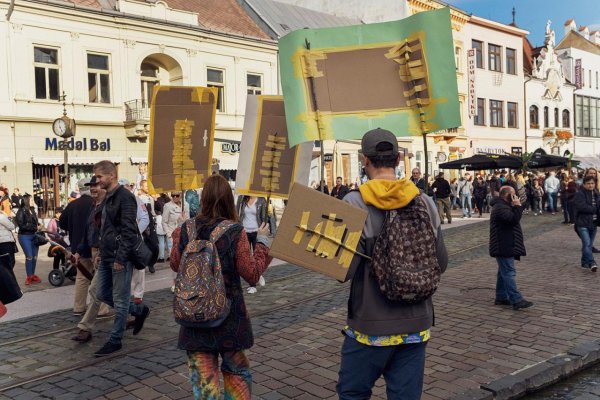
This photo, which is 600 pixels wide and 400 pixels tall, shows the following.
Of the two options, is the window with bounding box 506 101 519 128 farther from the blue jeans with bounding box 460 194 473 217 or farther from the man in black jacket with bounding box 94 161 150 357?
the man in black jacket with bounding box 94 161 150 357

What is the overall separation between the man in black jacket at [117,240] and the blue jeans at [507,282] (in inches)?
173

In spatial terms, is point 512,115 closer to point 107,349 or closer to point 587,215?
point 587,215

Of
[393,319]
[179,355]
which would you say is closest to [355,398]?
[393,319]

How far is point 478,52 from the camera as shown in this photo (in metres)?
40.0

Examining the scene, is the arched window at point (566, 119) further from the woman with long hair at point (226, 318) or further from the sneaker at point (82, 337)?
the woman with long hair at point (226, 318)

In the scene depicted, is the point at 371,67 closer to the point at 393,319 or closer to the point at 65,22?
the point at 393,319

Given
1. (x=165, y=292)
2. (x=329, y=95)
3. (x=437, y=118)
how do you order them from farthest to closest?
(x=165, y=292)
(x=329, y=95)
(x=437, y=118)

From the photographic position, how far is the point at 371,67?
14.0 feet

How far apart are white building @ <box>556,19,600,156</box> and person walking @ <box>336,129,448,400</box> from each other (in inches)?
2038

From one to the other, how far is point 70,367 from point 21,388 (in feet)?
1.63

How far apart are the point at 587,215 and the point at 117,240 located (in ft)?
26.2

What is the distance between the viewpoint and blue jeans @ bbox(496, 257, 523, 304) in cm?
698

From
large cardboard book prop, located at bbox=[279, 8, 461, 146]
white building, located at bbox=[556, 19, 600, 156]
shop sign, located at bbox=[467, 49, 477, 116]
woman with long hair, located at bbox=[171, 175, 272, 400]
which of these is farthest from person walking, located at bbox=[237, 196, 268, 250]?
white building, located at bbox=[556, 19, 600, 156]

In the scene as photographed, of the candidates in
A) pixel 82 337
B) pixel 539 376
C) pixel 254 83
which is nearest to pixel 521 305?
pixel 539 376
